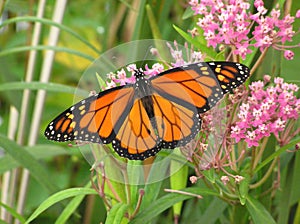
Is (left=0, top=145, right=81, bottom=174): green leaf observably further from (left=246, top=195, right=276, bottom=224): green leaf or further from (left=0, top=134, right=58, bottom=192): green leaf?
(left=246, top=195, right=276, bottom=224): green leaf

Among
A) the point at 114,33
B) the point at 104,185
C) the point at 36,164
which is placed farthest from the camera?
the point at 114,33

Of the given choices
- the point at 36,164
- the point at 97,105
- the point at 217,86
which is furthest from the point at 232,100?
the point at 36,164

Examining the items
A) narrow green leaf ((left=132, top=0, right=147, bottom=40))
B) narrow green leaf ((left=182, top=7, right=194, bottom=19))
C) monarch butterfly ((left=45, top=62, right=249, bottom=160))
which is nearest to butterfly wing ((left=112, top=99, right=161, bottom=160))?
monarch butterfly ((left=45, top=62, right=249, bottom=160))

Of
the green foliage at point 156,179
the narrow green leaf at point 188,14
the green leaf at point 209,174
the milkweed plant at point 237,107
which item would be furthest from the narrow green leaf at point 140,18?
the green leaf at point 209,174

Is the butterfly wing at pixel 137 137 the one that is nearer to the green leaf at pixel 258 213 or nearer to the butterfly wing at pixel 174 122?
the butterfly wing at pixel 174 122

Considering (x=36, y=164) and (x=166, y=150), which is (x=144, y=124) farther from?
(x=36, y=164)

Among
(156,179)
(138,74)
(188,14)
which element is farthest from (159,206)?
(188,14)

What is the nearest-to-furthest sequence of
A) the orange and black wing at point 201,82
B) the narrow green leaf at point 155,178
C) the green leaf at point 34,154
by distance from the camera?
the orange and black wing at point 201,82
the narrow green leaf at point 155,178
the green leaf at point 34,154
